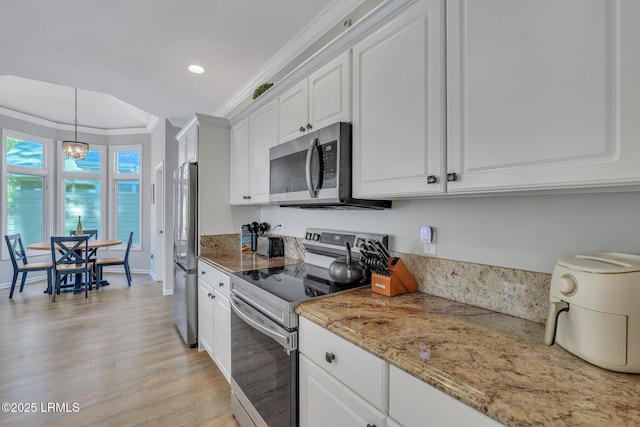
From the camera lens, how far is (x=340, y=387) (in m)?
1.10

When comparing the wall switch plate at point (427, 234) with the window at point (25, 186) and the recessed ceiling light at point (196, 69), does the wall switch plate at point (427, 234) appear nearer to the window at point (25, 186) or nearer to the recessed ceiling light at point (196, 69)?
the recessed ceiling light at point (196, 69)

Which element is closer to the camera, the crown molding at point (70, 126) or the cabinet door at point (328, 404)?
the cabinet door at point (328, 404)

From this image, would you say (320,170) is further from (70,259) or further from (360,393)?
(70,259)

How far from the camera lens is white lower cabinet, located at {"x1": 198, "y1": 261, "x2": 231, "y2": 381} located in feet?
7.16

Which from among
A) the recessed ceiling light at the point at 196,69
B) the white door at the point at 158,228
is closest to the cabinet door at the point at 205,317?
the recessed ceiling light at the point at 196,69

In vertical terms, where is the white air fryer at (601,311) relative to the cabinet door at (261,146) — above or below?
below

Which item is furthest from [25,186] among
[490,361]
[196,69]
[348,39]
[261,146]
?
[490,361]

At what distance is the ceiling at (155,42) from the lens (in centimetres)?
204

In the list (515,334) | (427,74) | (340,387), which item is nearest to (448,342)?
(515,334)

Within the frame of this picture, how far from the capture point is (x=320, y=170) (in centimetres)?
168

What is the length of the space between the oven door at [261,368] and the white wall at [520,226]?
812mm

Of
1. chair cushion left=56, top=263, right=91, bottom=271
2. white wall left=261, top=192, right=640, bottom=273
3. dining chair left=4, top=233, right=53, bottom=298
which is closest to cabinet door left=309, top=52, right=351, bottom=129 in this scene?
white wall left=261, top=192, right=640, bottom=273

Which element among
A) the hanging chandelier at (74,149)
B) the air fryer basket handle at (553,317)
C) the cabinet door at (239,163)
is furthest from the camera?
Answer: the hanging chandelier at (74,149)

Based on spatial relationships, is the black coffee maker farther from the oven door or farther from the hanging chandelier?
the hanging chandelier
